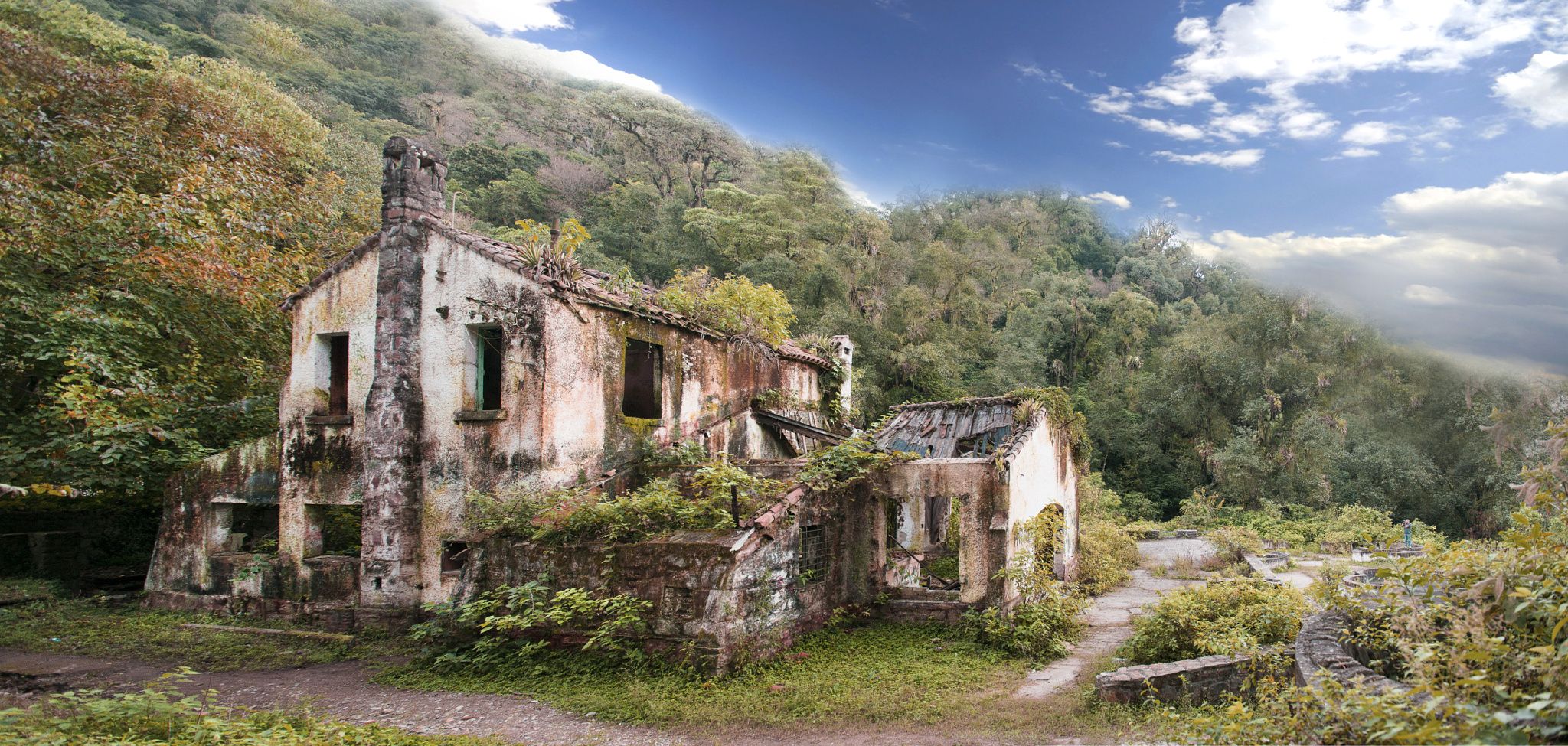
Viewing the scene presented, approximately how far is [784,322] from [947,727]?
10746 mm

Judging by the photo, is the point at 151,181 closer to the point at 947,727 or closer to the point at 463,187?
the point at 947,727

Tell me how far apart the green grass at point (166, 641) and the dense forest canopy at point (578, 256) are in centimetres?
229

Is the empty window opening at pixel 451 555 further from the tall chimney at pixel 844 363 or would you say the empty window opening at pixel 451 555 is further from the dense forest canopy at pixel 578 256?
the tall chimney at pixel 844 363

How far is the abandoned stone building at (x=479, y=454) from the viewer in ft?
38.1

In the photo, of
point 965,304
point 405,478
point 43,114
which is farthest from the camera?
point 965,304

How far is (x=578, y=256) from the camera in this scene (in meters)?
32.9

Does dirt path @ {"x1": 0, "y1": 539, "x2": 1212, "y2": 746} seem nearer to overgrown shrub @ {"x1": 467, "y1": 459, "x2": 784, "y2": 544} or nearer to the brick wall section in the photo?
the brick wall section

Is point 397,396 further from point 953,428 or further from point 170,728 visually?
point 953,428

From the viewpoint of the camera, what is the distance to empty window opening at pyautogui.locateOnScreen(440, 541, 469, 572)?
12.4 meters

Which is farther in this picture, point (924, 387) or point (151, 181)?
point (924, 387)

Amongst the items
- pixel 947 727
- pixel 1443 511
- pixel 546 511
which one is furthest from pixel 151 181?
pixel 1443 511

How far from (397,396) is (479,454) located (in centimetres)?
174

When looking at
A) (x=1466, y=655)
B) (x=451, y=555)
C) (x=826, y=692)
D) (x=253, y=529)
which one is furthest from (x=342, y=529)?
(x=1466, y=655)

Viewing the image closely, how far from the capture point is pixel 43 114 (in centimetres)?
1416
